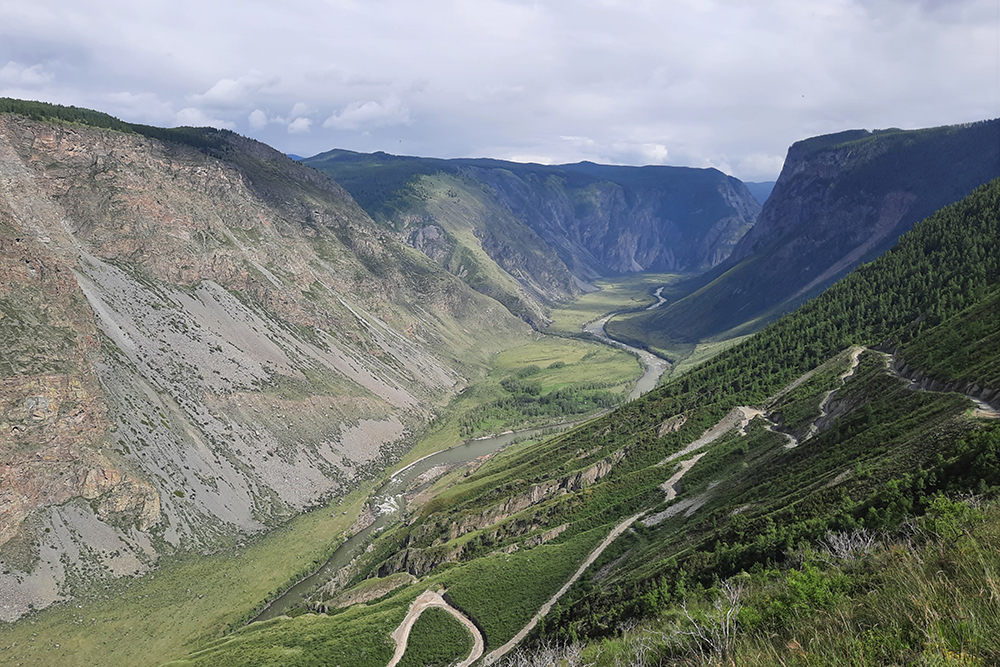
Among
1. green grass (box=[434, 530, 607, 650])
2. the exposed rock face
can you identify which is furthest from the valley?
the exposed rock face

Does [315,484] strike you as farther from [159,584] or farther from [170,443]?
[159,584]

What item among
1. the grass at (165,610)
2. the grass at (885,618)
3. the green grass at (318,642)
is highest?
the grass at (885,618)

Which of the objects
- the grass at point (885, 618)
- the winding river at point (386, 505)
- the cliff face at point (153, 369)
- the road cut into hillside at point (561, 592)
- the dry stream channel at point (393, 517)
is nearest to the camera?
the grass at point (885, 618)

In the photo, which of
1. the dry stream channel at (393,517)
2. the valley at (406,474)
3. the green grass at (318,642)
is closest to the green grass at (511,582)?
the valley at (406,474)

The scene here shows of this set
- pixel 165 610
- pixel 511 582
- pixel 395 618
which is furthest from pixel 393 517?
pixel 511 582

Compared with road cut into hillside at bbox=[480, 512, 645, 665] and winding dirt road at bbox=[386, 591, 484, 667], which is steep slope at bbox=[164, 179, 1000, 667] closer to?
road cut into hillside at bbox=[480, 512, 645, 665]

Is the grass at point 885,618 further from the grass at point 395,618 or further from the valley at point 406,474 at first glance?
the grass at point 395,618

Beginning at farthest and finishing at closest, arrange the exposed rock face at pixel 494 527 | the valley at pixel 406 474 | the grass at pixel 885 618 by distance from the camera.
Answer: the exposed rock face at pixel 494 527
the valley at pixel 406 474
the grass at pixel 885 618
